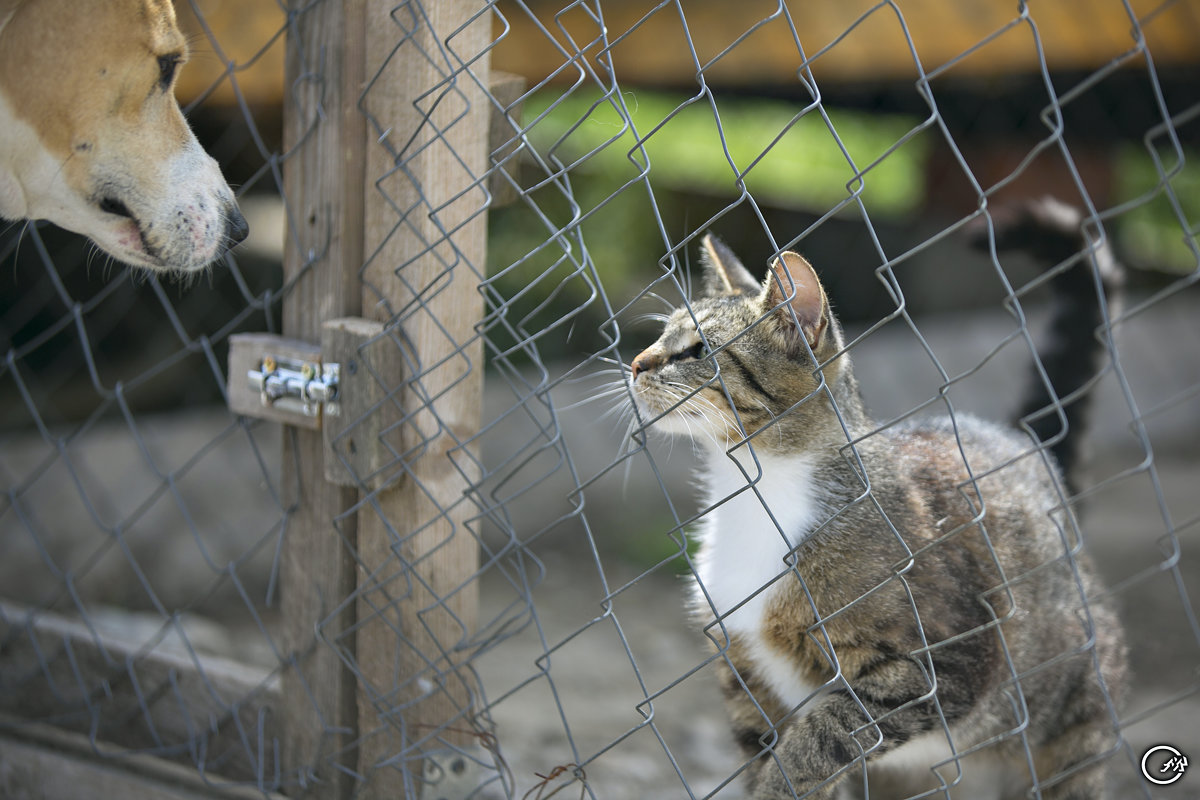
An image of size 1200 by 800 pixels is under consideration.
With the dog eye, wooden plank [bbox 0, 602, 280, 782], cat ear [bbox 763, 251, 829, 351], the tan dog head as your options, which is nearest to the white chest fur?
cat ear [bbox 763, 251, 829, 351]

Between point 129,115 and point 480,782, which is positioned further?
point 480,782

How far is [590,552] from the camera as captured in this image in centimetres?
424

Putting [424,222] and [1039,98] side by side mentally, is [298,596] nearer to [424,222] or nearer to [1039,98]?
[424,222]

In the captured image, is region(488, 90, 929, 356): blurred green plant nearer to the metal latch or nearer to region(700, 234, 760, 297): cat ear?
region(700, 234, 760, 297): cat ear

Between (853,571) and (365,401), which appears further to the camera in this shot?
(365,401)

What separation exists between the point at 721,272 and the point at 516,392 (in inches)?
22.1

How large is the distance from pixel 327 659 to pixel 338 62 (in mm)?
1231

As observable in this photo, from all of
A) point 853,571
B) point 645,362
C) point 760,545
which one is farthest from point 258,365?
point 853,571

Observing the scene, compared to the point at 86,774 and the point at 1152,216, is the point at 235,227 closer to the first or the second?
the point at 86,774

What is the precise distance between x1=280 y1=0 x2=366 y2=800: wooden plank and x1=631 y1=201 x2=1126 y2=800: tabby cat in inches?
26.3

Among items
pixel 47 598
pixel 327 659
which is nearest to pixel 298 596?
pixel 327 659

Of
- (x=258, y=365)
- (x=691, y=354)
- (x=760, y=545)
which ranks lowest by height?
(x=760, y=545)

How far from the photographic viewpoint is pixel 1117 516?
4.30m

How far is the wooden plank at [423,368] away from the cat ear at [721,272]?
504 millimetres
